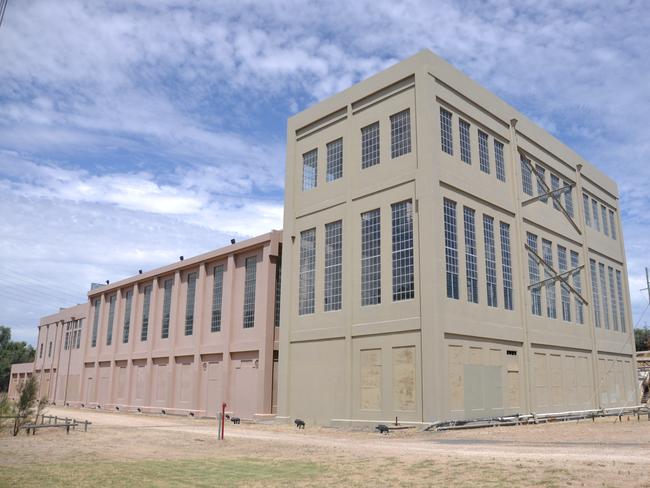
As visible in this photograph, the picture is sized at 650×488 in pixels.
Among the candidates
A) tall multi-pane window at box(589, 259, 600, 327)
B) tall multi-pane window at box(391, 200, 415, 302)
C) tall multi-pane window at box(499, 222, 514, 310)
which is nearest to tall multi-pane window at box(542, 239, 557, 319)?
tall multi-pane window at box(499, 222, 514, 310)

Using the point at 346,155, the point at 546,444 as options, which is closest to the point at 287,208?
the point at 346,155

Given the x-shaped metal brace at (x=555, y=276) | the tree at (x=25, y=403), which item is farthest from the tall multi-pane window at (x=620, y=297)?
the tree at (x=25, y=403)

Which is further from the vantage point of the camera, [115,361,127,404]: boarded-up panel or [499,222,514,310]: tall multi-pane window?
[115,361,127,404]: boarded-up panel

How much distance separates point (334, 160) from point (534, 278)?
44.0 feet

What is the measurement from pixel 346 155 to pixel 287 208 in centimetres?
502

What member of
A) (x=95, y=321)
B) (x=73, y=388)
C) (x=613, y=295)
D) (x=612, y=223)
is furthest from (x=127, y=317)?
(x=612, y=223)

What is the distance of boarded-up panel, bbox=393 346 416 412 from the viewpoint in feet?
86.3

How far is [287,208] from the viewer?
3509 centimetres

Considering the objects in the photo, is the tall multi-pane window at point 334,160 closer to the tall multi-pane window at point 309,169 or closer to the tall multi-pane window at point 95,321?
the tall multi-pane window at point 309,169

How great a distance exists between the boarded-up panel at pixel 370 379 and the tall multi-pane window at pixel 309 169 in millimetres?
10638

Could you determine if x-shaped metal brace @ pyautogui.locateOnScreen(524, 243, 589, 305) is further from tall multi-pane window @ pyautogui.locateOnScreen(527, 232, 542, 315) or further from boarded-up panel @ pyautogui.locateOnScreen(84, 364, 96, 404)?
boarded-up panel @ pyautogui.locateOnScreen(84, 364, 96, 404)

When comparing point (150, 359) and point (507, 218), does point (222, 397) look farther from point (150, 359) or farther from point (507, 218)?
point (507, 218)

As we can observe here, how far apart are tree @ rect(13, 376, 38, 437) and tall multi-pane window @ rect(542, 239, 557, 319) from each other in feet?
89.4

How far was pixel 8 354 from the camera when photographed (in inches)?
3979
